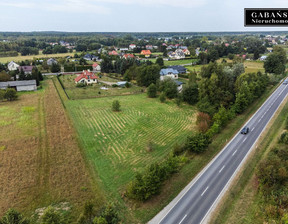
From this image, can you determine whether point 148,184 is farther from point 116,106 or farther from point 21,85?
point 21,85

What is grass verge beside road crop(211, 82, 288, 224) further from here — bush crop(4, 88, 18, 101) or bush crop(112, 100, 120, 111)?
bush crop(4, 88, 18, 101)

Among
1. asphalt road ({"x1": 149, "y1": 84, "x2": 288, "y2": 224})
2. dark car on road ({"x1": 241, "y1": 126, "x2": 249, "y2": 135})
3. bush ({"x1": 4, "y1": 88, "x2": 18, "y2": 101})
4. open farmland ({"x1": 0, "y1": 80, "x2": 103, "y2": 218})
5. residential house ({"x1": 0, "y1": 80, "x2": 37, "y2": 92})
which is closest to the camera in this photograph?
asphalt road ({"x1": 149, "y1": 84, "x2": 288, "y2": 224})

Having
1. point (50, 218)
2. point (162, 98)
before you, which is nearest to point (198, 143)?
point (50, 218)

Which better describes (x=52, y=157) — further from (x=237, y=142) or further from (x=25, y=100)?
(x=25, y=100)

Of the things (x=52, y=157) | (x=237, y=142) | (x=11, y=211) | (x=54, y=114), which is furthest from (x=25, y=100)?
(x=237, y=142)

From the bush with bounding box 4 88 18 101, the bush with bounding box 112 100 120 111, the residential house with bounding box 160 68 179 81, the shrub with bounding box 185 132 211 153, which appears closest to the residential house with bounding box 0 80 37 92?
the bush with bounding box 4 88 18 101

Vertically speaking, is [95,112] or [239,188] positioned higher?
[95,112]

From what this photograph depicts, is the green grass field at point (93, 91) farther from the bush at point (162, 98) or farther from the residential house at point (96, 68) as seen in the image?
the residential house at point (96, 68)
